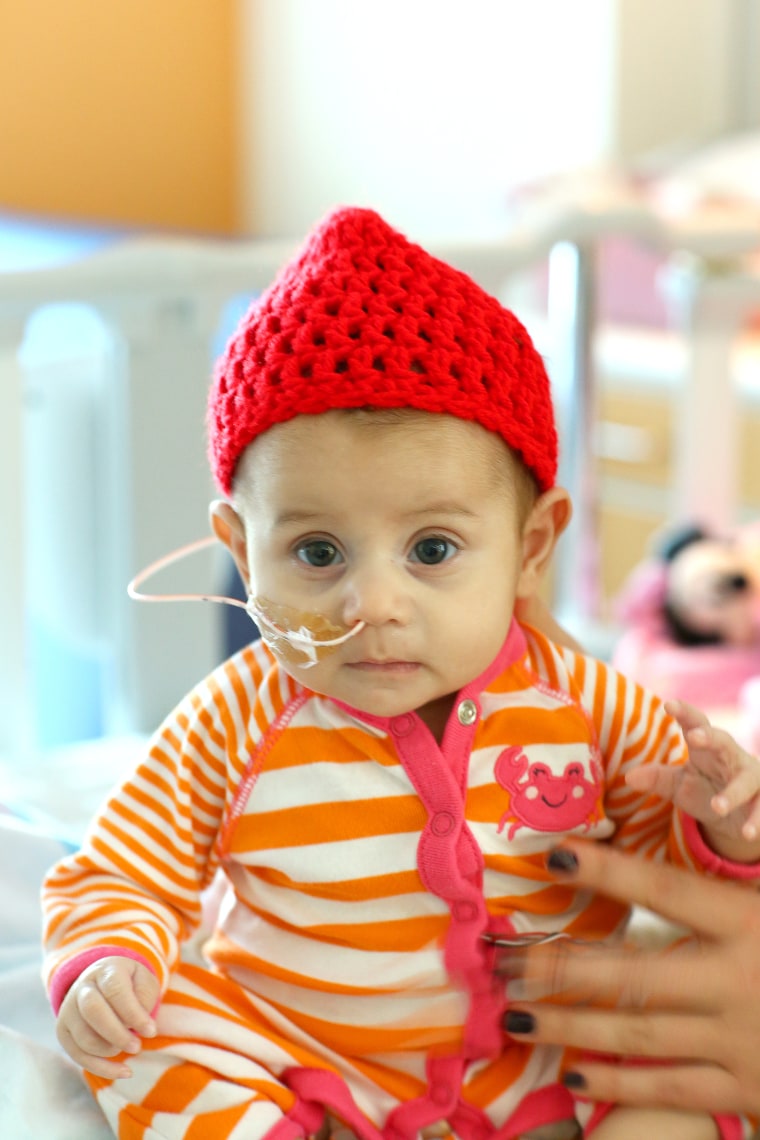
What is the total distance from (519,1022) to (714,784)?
15 centimetres

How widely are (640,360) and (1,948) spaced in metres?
1.81

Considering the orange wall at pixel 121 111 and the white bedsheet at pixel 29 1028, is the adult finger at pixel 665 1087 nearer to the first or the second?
the white bedsheet at pixel 29 1028

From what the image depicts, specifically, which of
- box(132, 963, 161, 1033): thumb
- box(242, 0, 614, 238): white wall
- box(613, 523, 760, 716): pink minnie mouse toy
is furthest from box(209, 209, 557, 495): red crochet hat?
box(242, 0, 614, 238): white wall

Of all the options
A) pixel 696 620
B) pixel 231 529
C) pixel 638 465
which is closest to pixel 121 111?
pixel 638 465

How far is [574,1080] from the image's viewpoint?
→ 747 mm

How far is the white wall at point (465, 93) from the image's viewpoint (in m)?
2.81

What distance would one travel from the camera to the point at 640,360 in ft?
8.26

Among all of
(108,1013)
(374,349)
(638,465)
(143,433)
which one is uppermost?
→ (374,349)

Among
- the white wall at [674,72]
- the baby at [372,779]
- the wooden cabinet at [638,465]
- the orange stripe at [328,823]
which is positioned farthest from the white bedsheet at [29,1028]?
the white wall at [674,72]

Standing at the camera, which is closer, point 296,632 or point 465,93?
point 296,632

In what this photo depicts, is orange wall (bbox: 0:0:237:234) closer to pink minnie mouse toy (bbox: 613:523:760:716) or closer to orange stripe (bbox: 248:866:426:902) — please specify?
pink minnie mouse toy (bbox: 613:523:760:716)

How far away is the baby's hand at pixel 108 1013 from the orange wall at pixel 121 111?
2.19m

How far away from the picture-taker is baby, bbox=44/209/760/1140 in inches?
27.5

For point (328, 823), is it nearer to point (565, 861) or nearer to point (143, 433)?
point (565, 861)
